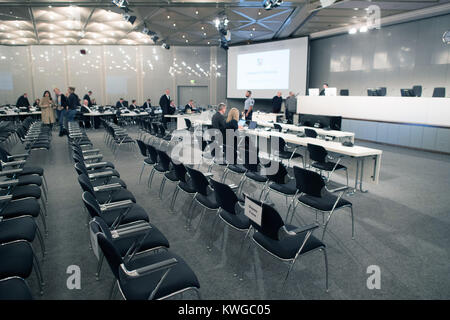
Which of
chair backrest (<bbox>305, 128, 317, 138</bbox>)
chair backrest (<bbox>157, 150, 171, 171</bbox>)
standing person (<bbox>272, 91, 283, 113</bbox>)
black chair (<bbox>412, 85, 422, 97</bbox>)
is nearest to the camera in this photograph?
chair backrest (<bbox>157, 150, 171, 171</bbox>)

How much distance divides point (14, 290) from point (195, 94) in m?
17.9

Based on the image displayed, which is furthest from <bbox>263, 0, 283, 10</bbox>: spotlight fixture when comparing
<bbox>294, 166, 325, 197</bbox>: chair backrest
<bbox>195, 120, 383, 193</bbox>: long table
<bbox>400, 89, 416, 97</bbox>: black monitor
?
<bbox>294, 166, 325, 197</bbox>: chair backrest

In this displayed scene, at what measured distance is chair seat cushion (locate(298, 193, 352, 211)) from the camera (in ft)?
10.7

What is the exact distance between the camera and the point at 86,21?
12.2 m

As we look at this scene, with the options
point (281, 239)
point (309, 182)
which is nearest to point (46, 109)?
point (309, 182)

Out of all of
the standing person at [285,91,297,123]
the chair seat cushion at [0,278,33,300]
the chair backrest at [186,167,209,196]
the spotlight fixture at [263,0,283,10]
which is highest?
the spotlight fixture at [263,0,283,10]

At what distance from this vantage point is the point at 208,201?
3344 millimetres

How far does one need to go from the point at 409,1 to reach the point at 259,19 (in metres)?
5.03

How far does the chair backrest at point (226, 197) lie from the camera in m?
2.77

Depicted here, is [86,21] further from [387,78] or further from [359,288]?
[359,288]

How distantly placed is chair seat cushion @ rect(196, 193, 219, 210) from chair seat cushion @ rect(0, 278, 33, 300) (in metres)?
1.78

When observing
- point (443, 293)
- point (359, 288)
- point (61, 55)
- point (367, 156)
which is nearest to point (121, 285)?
point (359, 288)

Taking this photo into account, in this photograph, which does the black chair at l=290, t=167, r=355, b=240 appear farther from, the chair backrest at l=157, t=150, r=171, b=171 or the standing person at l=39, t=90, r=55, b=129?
the standing person at l=39, t=90, r=55, b=129

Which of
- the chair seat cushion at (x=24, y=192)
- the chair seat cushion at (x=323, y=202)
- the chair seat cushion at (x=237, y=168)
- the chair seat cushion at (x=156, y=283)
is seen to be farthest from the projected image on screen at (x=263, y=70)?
the chair seat cushion at (x=156, y=283)
